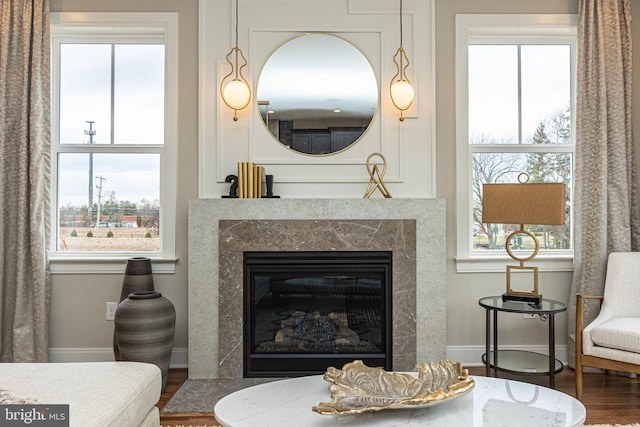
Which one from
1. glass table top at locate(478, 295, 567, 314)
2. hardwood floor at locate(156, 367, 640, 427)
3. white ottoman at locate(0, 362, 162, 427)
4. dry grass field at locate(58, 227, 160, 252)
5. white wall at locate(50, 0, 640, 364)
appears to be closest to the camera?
white ottoman at locate(0, 362, 162, 427)

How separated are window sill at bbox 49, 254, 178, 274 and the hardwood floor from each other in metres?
0.72

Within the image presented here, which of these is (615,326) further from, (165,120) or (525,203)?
(165,120)

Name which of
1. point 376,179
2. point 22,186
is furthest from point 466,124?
point 22,186

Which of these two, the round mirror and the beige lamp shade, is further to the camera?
the round mirror

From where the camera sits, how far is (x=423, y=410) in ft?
5.29

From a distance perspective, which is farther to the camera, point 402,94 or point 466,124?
point 466,124

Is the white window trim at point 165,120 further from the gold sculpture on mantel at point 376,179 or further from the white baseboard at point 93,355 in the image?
the gold sculpture on mantel at point 376,179

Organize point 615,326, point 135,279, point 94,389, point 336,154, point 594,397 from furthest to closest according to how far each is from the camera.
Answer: point 336,154 < point 135,279 < point 594,397 < point 615,326 < point 94,389

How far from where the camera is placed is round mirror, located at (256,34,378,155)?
10.9 feet

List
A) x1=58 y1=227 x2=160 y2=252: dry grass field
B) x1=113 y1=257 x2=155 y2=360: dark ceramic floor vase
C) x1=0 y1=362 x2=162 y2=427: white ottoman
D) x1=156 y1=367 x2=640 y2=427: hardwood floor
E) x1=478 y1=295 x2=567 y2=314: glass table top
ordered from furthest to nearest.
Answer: x1=58 y1=227 x2=160 y2=252: dry grass field, x1=113 y1=257 x2=155 y2=360: dark ceramic floor vase, x1=478 y1=295 x2=567 y2=314: glass table top, x1=156 y1=367 x2=640 y2=427: hardwood floor, x1=0 y1=362 x2=162 y2=427: white ottoman

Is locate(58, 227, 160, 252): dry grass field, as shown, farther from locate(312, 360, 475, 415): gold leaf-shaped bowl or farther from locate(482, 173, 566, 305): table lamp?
locate(482, 173, 566, 305): table lamp

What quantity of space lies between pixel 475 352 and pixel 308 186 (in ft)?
5.46

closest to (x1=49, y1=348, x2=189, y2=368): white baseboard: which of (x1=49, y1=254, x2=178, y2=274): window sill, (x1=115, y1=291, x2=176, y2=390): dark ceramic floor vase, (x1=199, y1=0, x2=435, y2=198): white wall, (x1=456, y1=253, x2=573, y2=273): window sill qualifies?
(x1=115, y1=291, x2=176, y2=390): dark ceramic floor vase

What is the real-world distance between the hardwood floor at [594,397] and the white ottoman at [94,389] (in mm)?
688
